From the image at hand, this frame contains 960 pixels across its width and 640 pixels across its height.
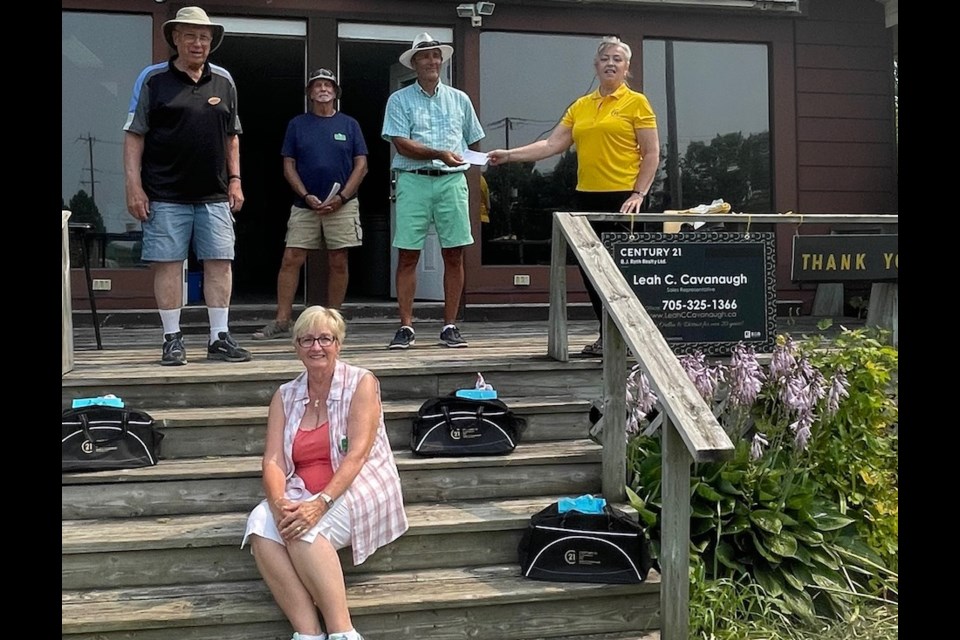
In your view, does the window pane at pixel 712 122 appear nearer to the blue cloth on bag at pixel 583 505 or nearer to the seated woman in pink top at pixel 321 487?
the blue cloth on bag at pixel 583 505

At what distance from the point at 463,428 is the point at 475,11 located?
4.14m

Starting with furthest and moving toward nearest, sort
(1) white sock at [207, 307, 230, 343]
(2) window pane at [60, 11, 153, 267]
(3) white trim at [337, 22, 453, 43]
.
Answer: (3) white trim at [337, 22, 453, 43] < (2) window pane at [60, 11, 153, 267] < (1) white sock at [207, 307, 230, 343]

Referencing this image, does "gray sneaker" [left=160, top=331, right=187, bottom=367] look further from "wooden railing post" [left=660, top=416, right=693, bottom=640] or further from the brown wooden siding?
the brown wooden siding

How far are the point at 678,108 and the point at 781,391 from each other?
3893mm

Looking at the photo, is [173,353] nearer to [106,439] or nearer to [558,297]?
[106,439]

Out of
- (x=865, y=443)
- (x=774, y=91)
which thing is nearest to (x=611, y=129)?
(x=865, y=443)

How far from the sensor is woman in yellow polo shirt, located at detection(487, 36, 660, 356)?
14.2 ft

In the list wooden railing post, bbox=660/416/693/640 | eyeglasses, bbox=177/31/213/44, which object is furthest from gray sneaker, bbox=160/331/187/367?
wooden railing post, bbox=660/416/693/640

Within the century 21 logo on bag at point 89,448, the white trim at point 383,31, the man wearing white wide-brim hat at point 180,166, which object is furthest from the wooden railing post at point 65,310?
the white trim at point 383,31

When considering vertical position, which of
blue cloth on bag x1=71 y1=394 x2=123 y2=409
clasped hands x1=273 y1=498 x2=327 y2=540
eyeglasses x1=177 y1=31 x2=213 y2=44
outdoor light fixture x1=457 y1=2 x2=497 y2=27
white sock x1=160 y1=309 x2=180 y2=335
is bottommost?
clasped hands x1=273 y1=498 x2=327 y2=540

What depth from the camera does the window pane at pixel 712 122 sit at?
7.12m

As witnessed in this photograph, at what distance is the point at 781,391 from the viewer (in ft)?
12.6

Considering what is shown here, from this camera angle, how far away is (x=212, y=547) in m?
3.09

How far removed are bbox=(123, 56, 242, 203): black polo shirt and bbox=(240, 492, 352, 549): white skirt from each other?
1852 mm
